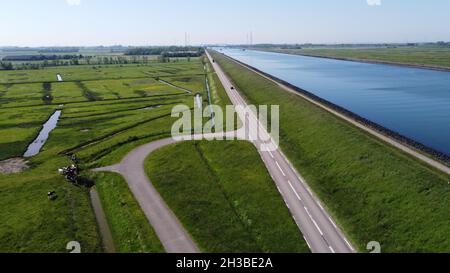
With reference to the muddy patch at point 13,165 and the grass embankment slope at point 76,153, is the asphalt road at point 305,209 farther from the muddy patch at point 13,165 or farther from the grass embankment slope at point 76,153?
the muddy patch at point 13,165

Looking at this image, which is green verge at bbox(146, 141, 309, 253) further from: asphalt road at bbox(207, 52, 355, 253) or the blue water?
the blue water

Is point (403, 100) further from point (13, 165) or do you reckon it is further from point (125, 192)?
point (13, 165)

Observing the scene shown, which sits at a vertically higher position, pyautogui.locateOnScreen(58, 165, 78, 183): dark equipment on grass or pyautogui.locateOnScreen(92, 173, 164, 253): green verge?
pyautogui.locateOnScreen(58, 165, 78, 183): dark equipment on grass

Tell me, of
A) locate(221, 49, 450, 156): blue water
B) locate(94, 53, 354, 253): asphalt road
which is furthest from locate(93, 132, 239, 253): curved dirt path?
locate(221, 49, 450, 156): blue water

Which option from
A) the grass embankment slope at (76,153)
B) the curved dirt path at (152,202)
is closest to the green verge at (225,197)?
the curved dirt path at (152,202)

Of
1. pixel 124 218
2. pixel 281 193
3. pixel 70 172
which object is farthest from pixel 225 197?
pixel 70 172

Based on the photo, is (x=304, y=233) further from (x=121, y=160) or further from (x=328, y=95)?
(x=328, y=95)
